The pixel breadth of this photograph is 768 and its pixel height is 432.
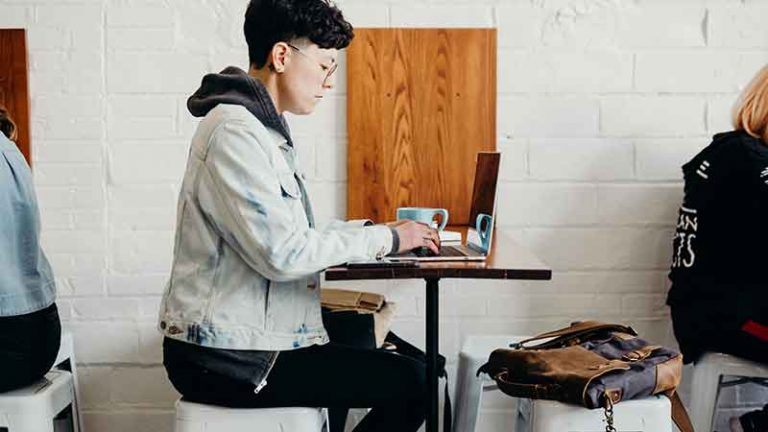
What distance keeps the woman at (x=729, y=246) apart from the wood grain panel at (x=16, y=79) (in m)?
1.72

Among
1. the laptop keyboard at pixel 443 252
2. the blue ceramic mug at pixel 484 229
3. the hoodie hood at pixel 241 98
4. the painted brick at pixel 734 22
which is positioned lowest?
the laptop keyboard at pixel 443 252

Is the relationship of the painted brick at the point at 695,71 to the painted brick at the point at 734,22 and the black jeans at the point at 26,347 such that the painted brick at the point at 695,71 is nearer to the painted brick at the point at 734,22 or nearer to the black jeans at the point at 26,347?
the painted brick at the point at 734,22

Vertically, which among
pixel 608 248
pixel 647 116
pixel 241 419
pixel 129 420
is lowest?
pixel 129 420

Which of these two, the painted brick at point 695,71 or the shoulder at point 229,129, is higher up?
the painted brick at point 695,71

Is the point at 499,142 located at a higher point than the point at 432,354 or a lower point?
higher

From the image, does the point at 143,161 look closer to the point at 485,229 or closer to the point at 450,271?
the point at 485,229

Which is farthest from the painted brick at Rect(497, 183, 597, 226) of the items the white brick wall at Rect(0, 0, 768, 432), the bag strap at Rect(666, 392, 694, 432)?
the bag strap at Rect(666, 392, 694, 432)

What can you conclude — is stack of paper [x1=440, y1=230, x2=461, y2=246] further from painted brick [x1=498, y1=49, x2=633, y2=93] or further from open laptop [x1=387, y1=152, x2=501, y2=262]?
painted brick [x1=498, y1=49, x2=633, y2=93]

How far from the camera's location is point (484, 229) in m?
1.92

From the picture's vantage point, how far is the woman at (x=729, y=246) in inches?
85.8

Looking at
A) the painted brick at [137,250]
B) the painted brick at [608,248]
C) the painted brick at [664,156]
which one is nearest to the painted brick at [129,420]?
the painted brick at [137,250]

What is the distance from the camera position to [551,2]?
2553mm

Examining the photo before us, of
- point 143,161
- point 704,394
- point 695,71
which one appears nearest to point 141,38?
point 143,161

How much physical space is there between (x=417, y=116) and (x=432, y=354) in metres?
0.86
